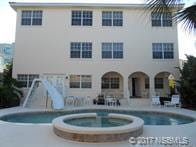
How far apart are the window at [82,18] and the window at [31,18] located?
12.4 feet

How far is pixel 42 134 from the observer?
24.9 feet

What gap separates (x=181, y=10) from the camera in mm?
4031

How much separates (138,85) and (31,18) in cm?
1460

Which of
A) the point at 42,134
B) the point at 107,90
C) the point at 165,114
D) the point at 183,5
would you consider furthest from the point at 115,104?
the point at 183,5

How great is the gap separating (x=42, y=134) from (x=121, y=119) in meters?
4.17

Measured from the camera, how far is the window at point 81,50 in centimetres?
2128

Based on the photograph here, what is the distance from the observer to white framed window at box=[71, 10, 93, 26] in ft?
70.8

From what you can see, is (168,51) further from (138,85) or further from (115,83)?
(115,83)

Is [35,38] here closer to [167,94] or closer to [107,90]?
[107,90]

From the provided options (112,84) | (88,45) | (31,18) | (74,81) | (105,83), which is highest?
(31,18)

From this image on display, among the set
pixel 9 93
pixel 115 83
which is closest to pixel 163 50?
pixel 115 83

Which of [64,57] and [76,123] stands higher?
[64,57]

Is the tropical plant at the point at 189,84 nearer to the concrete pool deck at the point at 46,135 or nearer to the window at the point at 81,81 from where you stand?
the concrete pool deck at the point at 46,135

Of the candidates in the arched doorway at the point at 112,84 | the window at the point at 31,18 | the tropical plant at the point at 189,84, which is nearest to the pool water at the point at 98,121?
the tropical plant at the point at 189,84
